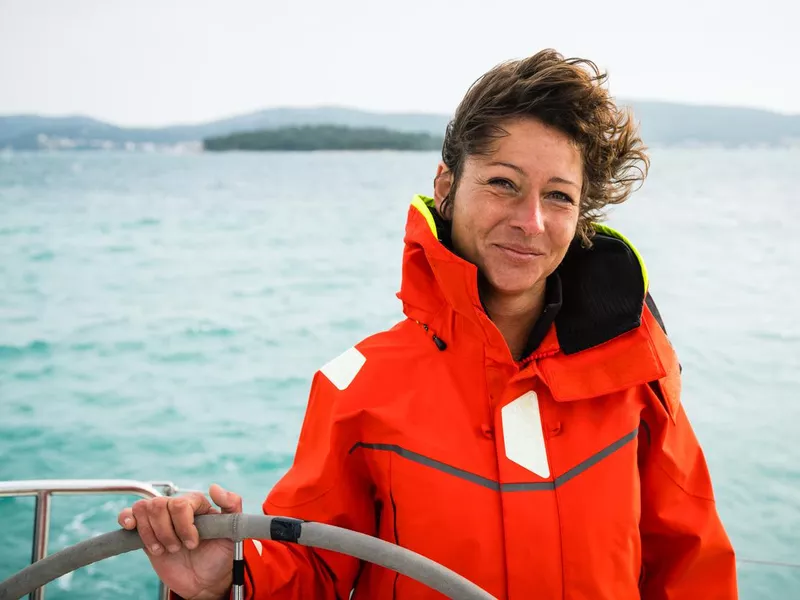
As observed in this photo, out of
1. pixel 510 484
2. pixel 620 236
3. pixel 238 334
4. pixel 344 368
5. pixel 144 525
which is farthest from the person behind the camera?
pixel 238 334

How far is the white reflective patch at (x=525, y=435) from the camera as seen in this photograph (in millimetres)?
1062

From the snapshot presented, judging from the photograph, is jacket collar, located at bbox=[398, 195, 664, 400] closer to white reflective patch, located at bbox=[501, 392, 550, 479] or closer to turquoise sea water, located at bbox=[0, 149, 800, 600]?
white reflective patch, located at bbox=[501, 392, 550, 479]

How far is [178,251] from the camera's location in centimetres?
1491

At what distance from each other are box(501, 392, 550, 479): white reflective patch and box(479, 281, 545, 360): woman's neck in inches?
5.3

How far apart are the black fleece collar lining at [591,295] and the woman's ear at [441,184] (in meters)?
0.03

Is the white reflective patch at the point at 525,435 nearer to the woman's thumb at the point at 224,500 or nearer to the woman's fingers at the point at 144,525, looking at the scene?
the woman's thumb at the point at 224,500

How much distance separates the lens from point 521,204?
1.09 metres

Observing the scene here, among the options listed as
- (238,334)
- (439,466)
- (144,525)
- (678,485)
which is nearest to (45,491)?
(144,525)

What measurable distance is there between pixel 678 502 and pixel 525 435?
11.7 inches

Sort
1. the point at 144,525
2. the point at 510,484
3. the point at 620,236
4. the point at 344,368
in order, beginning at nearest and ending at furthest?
Answer: 1. the point at 144,525
2. the point at 510,484
3. the point at 344,368
4. the point at 620,236

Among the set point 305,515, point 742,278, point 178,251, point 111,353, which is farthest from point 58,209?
point 305,515

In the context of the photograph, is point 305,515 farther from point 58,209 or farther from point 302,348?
point 58,209

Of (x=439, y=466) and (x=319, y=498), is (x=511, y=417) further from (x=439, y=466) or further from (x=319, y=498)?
(x=319, y=498)

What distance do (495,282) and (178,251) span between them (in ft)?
47.7
